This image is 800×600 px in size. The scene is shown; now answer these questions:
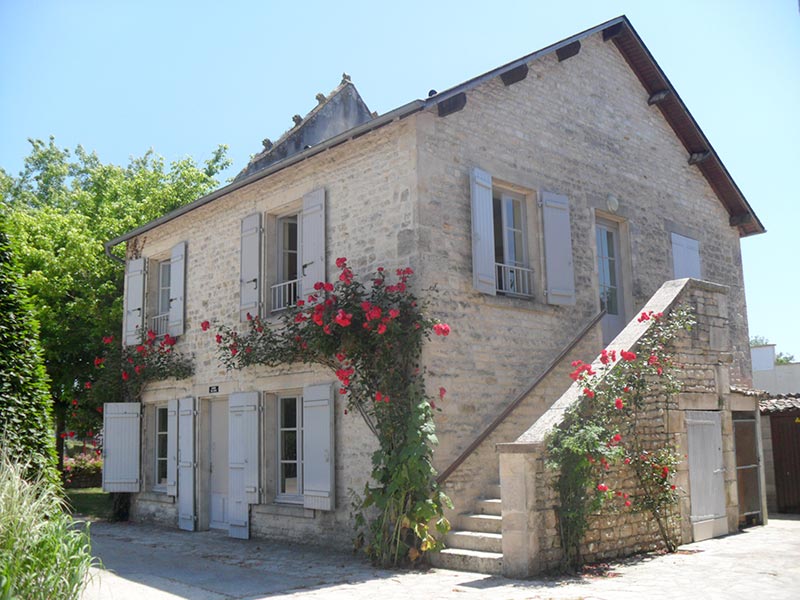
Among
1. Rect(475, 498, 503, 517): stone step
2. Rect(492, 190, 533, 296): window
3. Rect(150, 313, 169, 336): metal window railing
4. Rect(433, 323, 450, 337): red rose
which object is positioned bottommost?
Rect(475, 498, 503, 517): stone step

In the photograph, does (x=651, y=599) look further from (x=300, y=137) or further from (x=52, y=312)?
(x=52, y=312)

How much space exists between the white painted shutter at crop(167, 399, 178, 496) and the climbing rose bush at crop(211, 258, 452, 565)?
3.37m

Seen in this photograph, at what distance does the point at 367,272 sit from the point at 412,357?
4.21ft

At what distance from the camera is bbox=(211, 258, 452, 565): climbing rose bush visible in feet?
24.1

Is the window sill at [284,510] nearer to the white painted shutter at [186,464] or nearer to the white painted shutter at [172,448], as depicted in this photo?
the white painted shutter at [186,464]

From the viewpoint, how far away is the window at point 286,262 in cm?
1012

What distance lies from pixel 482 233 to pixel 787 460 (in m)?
6.42

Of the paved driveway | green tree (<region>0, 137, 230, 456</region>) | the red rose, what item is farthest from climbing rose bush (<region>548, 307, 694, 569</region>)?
green tree (<region>0, 137, 230, 456</region>)

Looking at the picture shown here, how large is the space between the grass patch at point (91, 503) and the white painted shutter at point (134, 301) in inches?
107

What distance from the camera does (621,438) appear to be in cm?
745

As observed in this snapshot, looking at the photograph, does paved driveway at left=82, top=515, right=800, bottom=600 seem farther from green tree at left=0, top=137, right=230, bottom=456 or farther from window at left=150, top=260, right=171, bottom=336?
green tree at left=0, top=137, right=230, bottom=456

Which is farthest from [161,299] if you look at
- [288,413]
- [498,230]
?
[498,230]

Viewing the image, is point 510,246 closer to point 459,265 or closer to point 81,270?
point 459,265

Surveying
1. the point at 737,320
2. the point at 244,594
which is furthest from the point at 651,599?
the point at 737,320
